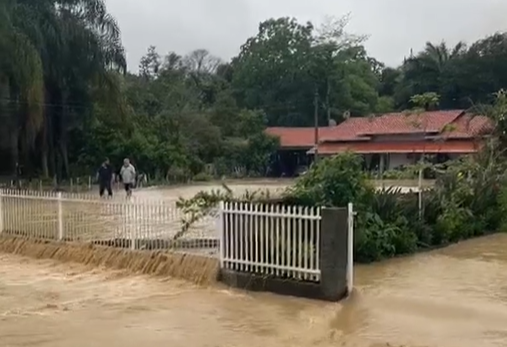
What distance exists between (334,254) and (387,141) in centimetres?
4215

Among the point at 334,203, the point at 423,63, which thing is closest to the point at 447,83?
the point at 423,63

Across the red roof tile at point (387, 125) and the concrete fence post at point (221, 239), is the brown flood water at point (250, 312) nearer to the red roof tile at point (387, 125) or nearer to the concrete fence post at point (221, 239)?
the concrete fence post at point (221, 239)

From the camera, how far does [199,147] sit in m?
52.2

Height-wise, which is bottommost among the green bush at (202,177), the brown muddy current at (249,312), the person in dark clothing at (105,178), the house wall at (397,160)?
the brown muddy current at (249,312)

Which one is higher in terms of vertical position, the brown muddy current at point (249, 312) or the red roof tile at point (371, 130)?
the red roof tile at point (371, 130)

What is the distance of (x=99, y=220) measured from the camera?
42.6 ft

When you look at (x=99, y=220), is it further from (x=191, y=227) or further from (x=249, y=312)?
(x=249, y=312)

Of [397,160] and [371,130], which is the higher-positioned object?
[371,130]

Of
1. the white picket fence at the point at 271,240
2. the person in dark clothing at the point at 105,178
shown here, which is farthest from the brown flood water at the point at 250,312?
the person in dark clothing at the point at 105,178

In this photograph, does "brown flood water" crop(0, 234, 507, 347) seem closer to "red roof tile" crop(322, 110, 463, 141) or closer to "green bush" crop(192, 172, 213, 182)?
"green bush" crop(192, 172, 213, 182)

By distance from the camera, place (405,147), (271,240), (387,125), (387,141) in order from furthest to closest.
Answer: (387,125) < (387,141) < (405,147) < (271,240)

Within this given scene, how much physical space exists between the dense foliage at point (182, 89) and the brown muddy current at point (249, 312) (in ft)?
Answer: 47.6

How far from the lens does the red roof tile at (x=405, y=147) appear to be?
45094mm

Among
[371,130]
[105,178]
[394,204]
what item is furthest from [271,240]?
[371,130]
